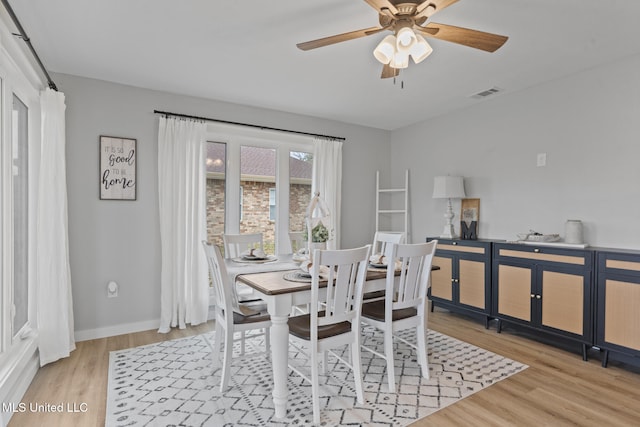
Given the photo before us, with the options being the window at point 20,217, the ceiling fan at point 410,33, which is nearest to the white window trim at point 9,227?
the window at point 20,217

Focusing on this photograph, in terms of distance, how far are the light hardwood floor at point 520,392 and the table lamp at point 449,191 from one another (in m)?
1.44

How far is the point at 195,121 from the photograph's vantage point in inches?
154

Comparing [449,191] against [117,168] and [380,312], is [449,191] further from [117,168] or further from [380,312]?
[117,168]

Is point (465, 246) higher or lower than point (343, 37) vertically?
lower

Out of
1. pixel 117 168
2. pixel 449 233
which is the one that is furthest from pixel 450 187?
pixel 117 168

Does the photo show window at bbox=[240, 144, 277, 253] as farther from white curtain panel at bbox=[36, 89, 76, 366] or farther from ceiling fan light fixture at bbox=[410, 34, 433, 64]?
ceiling fan light fixture at bbox=[410, 34, 433, 64]

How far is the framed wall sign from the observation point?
352 cm

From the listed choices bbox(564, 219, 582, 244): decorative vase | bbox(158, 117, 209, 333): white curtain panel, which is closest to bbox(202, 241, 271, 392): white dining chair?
bbox(158, 117, 209, 333): white curtain panel

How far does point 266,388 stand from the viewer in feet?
8.19

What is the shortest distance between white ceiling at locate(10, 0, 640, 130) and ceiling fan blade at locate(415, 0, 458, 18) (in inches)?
20.8

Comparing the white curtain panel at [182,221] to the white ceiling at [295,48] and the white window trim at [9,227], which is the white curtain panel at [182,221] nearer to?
the white ceiling at [295,48]

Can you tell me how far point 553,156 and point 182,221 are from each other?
3925 mm

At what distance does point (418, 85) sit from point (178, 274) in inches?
127

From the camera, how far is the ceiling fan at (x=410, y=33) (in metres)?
1.86
